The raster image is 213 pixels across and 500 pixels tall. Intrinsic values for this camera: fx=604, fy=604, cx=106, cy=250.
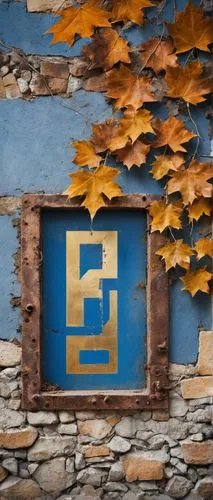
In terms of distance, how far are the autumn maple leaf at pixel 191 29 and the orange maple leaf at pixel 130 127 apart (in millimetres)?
394

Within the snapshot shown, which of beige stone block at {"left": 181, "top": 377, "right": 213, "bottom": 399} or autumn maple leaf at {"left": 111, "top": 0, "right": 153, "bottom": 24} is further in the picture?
beige stone block at {"left": 181, "top": 377, "right": 213, "bottom": 399}

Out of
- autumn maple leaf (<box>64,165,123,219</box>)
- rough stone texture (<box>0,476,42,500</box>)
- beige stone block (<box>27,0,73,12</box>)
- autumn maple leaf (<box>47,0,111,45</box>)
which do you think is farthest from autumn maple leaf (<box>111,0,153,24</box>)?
rough stone texture (<box>0,476,42,500</box>)

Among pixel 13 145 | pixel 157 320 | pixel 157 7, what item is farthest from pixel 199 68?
pixel 157 320

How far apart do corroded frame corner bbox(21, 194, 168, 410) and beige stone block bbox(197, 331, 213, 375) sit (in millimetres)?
188

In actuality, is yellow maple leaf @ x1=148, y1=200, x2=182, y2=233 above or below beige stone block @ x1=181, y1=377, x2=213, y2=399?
above

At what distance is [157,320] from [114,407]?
20.1 inches

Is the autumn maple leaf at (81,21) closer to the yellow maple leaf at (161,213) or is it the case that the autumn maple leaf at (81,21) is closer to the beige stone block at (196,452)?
the yellow maple leaf at (161,213)

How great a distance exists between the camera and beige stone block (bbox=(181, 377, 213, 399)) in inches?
127

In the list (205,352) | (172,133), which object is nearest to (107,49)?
(172,133)

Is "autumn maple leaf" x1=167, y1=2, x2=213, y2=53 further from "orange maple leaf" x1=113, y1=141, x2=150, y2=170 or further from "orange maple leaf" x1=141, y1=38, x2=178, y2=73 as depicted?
"orange maple leaf" x1=113, y1=141, x2=150, y2=170

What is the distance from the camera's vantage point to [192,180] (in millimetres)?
3158

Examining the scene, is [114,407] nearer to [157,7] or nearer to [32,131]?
[32,131]

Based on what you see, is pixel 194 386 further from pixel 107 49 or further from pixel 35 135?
pixel 107 49

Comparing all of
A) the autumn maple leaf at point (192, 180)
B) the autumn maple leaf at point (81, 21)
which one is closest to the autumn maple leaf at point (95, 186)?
the autumn maple leaf at point (192, 180)
